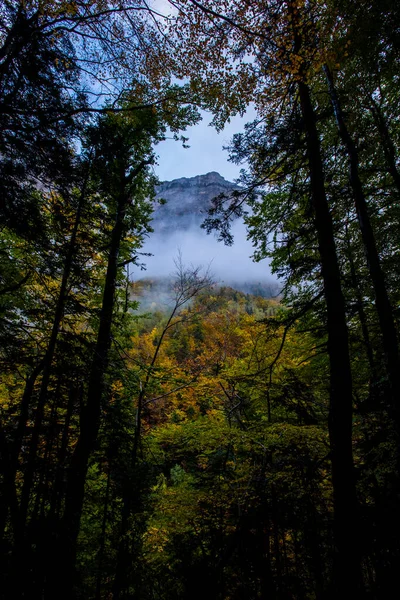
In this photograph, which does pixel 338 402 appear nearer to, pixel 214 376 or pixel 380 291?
pixel 380 291

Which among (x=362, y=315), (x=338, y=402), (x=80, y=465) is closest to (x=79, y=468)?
(x=80, y=465)

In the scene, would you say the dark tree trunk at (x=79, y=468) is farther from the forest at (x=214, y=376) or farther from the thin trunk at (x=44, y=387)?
the thin trunk at (x=44, y=387)

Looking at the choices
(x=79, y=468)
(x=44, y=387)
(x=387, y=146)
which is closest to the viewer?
(x=44, y=387)

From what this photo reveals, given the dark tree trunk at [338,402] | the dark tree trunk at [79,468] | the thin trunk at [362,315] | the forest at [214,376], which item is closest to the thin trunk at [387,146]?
the forest at [214,376]

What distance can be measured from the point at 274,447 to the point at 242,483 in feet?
3.49

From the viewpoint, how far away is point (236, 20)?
388 cm

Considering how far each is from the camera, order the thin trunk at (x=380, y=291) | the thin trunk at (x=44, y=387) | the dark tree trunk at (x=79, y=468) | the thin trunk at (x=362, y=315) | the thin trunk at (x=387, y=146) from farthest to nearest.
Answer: the thin trunk at (x=387, y=146) < the thin trunk at (x=362, y=315) < the thin trunk at (x=380, y=291) < the dark tree trunk at (x=79, y=468) < the thin trunk at (x=44, y=387)

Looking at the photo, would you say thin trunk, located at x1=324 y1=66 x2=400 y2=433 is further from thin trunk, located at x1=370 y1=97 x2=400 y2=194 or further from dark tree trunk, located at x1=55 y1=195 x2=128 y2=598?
dark tree trunk, located at x1=55 y1=195 x2=128 y2=598

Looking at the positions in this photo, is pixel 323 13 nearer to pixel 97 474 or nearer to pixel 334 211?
pixel 334 211

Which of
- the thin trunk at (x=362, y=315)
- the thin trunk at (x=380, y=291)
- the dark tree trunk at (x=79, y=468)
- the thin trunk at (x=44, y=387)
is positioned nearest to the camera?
the thin trunk at (x=44, y=387)

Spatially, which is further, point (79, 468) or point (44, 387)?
point (79, 468)

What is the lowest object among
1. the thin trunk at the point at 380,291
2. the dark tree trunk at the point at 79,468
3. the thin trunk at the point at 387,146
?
the dark tree trunk at the point at 79,468

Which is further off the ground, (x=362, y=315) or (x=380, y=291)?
(x=362, y=315)

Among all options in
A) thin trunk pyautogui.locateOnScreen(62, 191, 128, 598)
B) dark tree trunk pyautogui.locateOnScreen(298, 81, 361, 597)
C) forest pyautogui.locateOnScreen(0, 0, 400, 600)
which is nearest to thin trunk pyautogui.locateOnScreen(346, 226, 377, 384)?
forest pyautogui.locateOnScreen(0, 0, 400, 600)
